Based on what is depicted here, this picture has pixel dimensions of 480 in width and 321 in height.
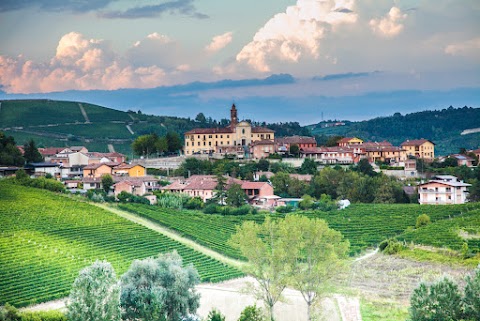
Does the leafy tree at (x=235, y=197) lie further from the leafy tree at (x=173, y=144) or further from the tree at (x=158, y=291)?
the tree at (x=158, y=291)

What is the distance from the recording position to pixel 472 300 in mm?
28328

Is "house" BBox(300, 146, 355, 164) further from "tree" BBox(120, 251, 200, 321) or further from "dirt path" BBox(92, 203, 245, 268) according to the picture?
→ "tree" BBox(120, 251, 200, 321)

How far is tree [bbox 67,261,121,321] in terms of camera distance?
26.9 meters

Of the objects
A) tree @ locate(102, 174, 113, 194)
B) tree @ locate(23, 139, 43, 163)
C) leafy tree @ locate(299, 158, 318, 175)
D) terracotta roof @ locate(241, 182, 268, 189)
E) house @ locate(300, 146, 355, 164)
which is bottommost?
terracotta roof @ locate(241, 182, 268, 189)

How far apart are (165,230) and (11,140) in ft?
99.5

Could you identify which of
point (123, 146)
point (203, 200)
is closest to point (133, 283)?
point (203, 200)

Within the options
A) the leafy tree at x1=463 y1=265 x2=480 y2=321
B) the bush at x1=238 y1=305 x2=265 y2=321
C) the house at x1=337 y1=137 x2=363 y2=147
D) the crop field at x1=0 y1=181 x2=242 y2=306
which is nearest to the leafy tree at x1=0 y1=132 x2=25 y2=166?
the crop field at x1=0 y1=181 x2=242 y2=306

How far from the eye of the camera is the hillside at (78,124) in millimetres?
112500

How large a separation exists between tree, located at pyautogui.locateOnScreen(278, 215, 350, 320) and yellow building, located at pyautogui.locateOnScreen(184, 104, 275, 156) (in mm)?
50801

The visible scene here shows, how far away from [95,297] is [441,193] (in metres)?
41.2

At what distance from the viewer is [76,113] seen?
132 meters

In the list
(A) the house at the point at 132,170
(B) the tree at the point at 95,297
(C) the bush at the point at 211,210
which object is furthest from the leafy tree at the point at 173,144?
(B) the tree at the point at 95,297

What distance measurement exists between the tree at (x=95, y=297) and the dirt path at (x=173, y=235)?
13941 millimetres

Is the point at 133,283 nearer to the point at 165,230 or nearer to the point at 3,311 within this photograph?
the point at 3,311
